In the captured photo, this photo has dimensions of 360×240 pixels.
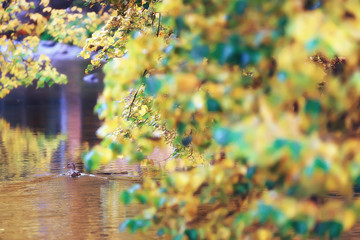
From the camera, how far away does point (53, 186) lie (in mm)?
17188

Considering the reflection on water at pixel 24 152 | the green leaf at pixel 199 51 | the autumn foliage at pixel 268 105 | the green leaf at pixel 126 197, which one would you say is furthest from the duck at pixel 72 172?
the green leaf at pixel 199 51

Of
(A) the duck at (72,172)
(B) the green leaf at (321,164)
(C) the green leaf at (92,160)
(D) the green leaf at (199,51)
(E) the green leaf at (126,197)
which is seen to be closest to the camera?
(B) the green leaf at (321,164)

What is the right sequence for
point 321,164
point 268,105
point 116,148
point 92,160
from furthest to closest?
point 116,148, point 92,160, point 268,105, point 321,164

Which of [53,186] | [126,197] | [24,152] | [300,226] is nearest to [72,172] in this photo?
[53,186]

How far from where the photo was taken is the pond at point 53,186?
12469 mm

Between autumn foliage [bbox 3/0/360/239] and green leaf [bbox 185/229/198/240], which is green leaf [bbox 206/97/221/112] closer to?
autumn foliage [bbox 3/0/360/239]

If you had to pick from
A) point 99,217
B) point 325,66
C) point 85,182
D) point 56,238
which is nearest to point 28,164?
point 85,182

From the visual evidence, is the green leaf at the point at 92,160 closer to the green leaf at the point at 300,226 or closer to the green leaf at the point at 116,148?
the green leaf at the point at 116,148

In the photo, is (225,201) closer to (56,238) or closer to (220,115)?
(220,115)

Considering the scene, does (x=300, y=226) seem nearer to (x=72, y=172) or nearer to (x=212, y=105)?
(x=212, y=105)

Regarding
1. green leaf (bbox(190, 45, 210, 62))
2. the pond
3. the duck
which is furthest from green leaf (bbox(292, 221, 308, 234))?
the duck

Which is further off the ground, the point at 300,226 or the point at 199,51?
the point at 199,51

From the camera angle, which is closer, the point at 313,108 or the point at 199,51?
the point at 313,108

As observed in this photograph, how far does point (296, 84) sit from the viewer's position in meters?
3.41
